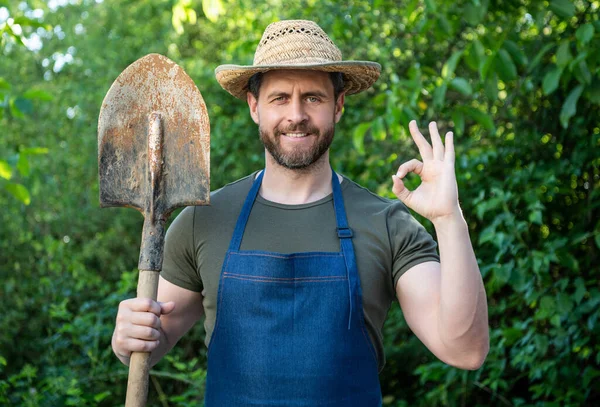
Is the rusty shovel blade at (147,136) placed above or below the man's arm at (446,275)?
above

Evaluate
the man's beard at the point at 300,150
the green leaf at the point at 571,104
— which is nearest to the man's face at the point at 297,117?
the man's beard at the point at 300,150

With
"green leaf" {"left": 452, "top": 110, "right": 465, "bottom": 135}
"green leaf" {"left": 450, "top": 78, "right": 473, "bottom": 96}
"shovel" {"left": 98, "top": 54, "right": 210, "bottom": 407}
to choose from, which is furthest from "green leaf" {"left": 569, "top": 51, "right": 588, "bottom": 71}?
"shovel" {"left": 98, "top": 54, "right": 210, "bottom": 407}

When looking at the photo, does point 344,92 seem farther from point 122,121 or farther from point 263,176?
point 122,121

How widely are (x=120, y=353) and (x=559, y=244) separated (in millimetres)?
2326

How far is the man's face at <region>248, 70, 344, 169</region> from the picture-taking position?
206 cm

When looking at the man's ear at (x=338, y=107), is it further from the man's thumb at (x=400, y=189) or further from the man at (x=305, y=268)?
the man's thumb at (x=400, y=189)

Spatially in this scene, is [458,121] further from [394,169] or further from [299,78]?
[299,78]

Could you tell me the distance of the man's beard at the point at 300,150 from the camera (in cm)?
207

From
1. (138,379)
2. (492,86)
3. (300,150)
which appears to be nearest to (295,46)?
(300,150)

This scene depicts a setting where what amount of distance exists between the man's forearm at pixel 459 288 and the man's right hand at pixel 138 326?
29.0 inches

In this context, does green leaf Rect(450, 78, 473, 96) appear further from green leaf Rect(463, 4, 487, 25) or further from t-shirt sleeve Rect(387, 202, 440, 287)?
t-shirt sleeve Rect(387, 202, 440, 287)

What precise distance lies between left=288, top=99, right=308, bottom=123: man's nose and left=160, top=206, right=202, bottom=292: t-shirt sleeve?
0.44 m

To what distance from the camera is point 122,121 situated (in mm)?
2119

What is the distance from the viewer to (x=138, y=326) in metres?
1.85
